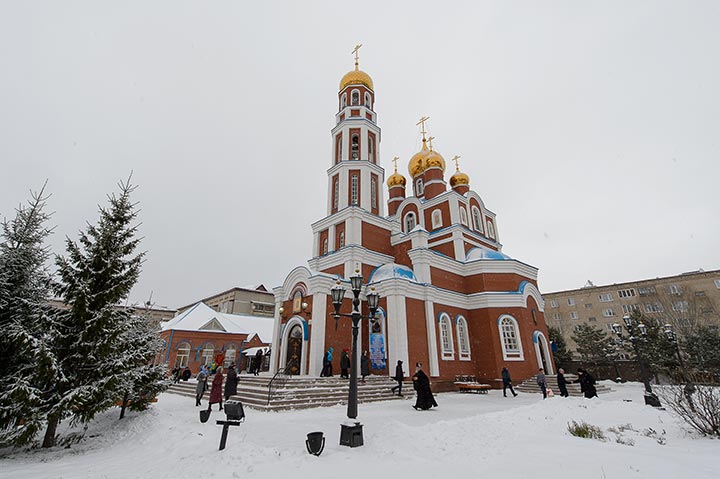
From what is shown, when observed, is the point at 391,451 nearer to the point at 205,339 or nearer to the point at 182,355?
the point at 182,355

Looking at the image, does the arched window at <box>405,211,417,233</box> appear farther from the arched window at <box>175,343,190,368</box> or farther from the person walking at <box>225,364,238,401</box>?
the arched window at <box>175,343,190,368</box>

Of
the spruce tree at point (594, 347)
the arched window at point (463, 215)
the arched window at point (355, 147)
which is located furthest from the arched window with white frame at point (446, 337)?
the spruce tree at point (594, 347)

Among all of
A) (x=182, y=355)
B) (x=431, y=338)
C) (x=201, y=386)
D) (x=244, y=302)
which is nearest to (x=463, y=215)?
(x=431, y=338)

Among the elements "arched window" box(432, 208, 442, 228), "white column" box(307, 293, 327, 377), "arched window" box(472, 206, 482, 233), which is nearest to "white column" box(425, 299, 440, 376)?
"white column" box(307, 293, 327, 377)

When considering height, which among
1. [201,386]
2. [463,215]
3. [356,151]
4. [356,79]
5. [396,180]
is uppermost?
[356,79]

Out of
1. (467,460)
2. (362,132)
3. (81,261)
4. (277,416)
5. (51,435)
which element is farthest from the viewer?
(362,132)

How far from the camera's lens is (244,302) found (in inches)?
2021

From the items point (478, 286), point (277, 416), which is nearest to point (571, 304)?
point (478, 286)

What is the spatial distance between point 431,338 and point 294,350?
7.22 metres

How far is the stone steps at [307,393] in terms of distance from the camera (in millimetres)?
11188

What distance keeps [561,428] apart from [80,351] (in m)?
11.0

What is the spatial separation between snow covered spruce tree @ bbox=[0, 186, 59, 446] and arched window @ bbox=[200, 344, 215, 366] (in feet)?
82.7

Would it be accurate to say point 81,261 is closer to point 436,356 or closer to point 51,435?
point 51,435

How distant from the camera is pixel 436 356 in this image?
16984 millimetres
